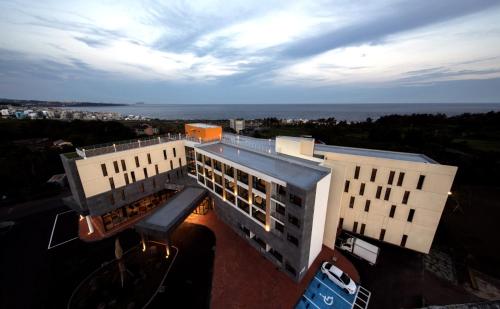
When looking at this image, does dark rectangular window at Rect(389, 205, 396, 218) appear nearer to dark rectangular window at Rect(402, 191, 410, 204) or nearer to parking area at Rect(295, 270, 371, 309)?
dark rectangular window at Rect(402, 191, 410, 204)

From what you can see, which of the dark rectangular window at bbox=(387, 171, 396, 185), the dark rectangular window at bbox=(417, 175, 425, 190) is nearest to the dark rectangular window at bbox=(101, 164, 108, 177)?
the dark rectangular window at bbox=(387, 171, 396, 185)

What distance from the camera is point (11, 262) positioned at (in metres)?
23.8

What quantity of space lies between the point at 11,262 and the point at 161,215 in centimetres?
1962

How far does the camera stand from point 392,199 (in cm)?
2430

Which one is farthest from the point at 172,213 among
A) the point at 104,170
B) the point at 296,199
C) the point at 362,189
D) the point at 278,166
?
the point at 362,189

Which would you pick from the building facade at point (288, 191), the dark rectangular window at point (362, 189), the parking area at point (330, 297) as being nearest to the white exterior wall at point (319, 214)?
the building facade at point (288, 191)

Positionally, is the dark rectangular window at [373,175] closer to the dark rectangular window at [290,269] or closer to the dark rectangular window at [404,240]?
the dark rectangular window at [404,240]

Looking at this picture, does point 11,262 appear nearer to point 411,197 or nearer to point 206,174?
point 206,174

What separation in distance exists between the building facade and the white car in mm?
1827

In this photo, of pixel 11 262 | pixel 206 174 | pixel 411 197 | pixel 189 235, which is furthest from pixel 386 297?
pixel 11 262

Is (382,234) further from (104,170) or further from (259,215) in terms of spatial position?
(104,170)

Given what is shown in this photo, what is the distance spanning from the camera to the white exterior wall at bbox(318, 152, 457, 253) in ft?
71.8

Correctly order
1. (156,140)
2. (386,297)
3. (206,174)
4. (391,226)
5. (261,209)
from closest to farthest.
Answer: (386,297) < (261,209) < (391,226) < (206,174) < (156,140)

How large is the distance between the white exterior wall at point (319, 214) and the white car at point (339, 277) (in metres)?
1.81
